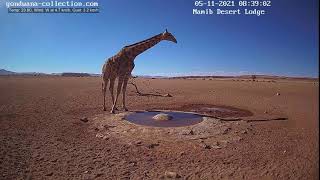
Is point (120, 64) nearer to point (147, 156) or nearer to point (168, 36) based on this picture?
point (168, 36)

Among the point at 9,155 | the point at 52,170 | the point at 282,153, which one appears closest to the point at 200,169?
the point at 282,153

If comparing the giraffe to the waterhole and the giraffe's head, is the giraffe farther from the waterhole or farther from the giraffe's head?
the waterhole

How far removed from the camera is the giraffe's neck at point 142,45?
1159 cm

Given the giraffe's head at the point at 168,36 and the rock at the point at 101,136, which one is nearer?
the rock at the point at 101,136

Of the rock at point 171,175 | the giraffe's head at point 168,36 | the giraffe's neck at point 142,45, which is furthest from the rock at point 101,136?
the giraffe's head at point 168,36

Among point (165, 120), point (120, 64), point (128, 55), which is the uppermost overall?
point (128, 55)

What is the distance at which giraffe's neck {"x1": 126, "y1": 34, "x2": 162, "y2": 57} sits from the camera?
11.6 meters

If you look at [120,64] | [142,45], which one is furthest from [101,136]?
[142,45]

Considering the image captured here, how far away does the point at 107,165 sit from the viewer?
20.2ft

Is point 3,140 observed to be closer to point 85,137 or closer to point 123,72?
point 85,137

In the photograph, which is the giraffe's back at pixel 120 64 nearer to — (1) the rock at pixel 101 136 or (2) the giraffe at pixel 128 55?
(2) the giraffe at pixel 128 55

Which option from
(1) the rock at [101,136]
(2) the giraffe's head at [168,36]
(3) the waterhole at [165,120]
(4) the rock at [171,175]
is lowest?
(4) the rock at [171,175]

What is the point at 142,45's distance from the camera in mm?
11586

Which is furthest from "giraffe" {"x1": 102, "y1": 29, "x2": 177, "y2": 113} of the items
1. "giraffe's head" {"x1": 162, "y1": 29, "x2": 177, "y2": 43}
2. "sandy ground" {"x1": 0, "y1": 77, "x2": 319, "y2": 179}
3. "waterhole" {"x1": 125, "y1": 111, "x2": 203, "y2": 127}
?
"sandy ground" {"x1": 0, "y1": 77, "x2": 319, "y2": 179}
